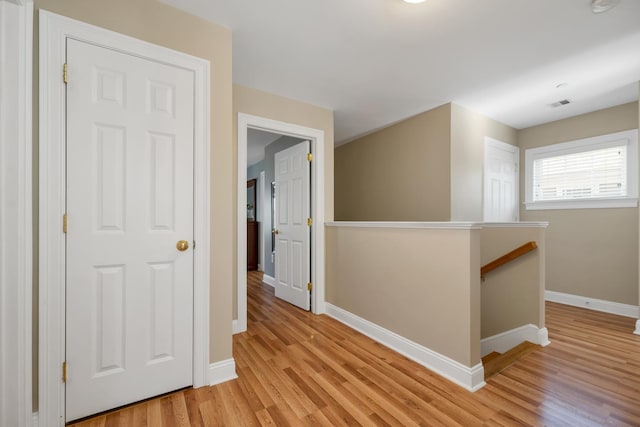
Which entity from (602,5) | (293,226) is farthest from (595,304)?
(293,226)

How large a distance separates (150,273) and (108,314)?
0.94 ft

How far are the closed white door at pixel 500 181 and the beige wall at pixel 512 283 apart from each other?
1041mm

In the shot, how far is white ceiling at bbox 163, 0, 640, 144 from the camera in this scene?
70.1 inches

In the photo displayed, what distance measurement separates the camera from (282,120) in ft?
9.93

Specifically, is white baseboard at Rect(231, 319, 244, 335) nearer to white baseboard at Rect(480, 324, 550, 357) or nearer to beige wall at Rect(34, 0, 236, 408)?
beige wall at Rect(34, 0, 236, 408)

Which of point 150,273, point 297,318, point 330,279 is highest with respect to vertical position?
point 150,273

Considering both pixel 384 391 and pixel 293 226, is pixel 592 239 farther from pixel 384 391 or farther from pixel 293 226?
pixel 293 226

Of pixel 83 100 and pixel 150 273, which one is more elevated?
pixel 83 100

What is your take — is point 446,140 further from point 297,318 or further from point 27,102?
point 27,102

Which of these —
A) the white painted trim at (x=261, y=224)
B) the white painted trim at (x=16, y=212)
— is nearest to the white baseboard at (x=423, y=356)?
the white painted trim at (x=16, y=212)

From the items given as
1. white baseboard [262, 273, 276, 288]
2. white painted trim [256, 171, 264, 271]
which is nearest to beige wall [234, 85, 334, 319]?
white baseboard [262, 273, 276, 288]

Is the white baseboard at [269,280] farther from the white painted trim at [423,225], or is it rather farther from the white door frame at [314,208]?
the white painted trim at [423,225]

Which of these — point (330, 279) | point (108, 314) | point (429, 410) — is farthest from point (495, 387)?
point (108, 314)

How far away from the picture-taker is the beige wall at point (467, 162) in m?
3.19
